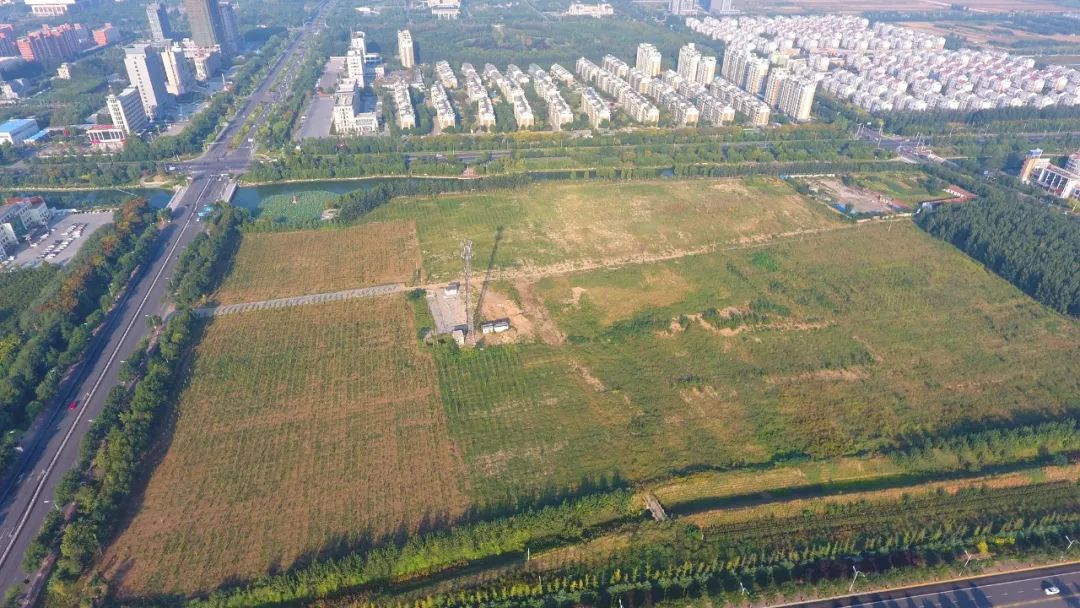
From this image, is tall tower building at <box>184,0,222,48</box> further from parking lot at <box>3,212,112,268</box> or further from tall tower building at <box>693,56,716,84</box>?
tall tower building at <box>693,56,716,84</box>

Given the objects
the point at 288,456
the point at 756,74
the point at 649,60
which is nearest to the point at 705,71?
the point at 756,74

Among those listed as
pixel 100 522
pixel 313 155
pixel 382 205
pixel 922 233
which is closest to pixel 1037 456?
pixel 922 233

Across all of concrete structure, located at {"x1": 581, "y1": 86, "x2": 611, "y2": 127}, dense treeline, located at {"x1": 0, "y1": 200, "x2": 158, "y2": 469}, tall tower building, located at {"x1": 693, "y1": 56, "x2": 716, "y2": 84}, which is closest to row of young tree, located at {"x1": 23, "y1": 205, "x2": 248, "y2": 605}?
dense treeline, located at {"x1": 0, "y1": 200, "x2": 158, "y2": 469}

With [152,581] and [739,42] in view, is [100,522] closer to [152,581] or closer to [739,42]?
[152,581]

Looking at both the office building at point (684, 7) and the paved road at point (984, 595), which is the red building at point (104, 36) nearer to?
the office building at point (684, 7)

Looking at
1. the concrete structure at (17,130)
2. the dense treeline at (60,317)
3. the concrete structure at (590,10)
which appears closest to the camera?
the dense treeline at (60,317)

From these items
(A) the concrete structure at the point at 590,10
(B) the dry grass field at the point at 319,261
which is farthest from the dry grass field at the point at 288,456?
(A) the concrete structure at the point at 590,10
